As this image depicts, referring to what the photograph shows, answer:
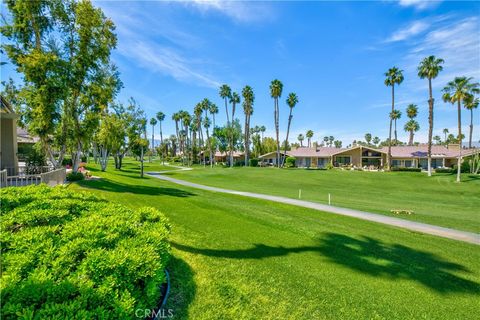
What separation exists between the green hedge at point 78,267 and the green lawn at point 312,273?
100cm

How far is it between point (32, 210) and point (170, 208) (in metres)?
5.98

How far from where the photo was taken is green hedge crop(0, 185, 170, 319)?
265 centimetres

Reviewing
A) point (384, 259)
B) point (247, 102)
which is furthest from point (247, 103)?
point (384, 259)

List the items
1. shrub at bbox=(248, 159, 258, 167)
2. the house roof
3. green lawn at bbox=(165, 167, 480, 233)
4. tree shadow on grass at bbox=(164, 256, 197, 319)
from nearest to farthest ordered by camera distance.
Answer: tree shadow on grass at bbox=(164, 256, 197, 319) → green lawn at bbox=(165, 167, 480, 233) → the house roof → shrub at bbox=(248, 159, 258, 167)

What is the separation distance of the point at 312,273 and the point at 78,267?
4.67m

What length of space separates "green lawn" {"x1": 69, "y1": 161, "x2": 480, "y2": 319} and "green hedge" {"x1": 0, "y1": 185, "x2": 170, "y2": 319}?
1004 millimetres

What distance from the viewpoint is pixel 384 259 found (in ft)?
23.8

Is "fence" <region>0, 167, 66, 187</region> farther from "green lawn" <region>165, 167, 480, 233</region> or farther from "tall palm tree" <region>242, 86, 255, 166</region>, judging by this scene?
"tall palm tree" <region>242, 86, 255, 166</region>

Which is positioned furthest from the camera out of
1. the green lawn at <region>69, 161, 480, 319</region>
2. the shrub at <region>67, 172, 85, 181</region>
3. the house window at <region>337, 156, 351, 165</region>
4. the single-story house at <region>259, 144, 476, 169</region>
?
the house window at <region>337, 156, 351, 165</region>

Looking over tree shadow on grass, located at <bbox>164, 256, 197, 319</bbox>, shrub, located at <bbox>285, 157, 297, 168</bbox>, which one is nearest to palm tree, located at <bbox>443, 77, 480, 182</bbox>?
shrub, located at <bbox>285, 157, 297, 168</bbox>

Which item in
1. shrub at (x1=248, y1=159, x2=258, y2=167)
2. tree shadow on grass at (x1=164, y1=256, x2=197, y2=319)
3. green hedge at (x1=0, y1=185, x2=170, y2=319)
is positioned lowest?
shrub at (x1=248, y1=159, x2=258, y2=167)

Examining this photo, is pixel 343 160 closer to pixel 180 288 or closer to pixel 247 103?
pixel 247 103

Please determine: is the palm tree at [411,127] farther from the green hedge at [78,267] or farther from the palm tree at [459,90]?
the green hedge at [78,267]

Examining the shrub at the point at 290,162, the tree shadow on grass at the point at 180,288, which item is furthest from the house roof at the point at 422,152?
the tree shadow on grass at the point at 180,288
